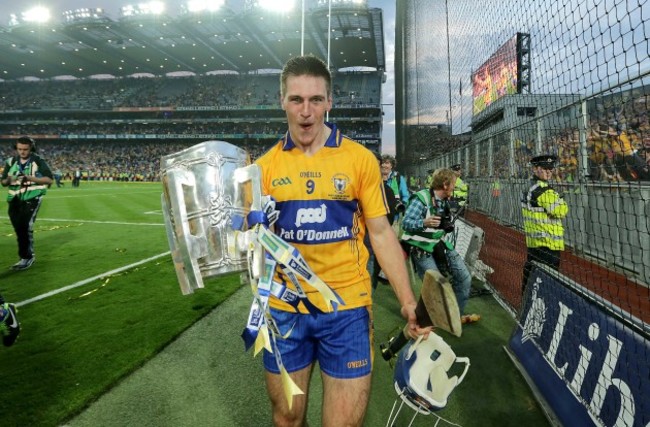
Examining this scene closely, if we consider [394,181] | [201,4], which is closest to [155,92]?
[201,4]

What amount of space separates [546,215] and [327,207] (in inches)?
164

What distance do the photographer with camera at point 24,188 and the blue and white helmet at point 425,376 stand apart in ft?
23.5

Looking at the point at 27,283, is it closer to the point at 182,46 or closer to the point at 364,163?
the point at 364,163

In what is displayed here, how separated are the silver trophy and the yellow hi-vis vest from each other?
188 inches

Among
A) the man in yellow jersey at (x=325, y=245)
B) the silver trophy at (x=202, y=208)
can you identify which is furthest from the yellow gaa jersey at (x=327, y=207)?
the silver trophy at (x=202, y=208)

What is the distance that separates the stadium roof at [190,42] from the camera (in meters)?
42.8

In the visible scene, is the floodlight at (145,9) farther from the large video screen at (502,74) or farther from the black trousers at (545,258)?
the black trousers at (545,258)

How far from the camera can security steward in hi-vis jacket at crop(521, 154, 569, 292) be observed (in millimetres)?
5086

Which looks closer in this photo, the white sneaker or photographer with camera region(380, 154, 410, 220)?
the white sneaker

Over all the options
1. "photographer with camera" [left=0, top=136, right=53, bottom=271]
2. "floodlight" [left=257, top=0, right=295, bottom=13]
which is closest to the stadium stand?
"photographer with camera" [left=0, top=136, right=53, bottom=271]

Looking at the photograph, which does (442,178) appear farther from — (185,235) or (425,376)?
(185,235)

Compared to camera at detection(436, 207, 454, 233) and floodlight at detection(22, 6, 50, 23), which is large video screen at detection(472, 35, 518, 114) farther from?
floodlight at detection(22, 6, 50, 23)

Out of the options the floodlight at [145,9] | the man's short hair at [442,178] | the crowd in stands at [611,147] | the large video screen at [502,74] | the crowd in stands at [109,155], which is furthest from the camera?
the crowd in stands at [109,155]

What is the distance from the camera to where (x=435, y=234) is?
4.60m
